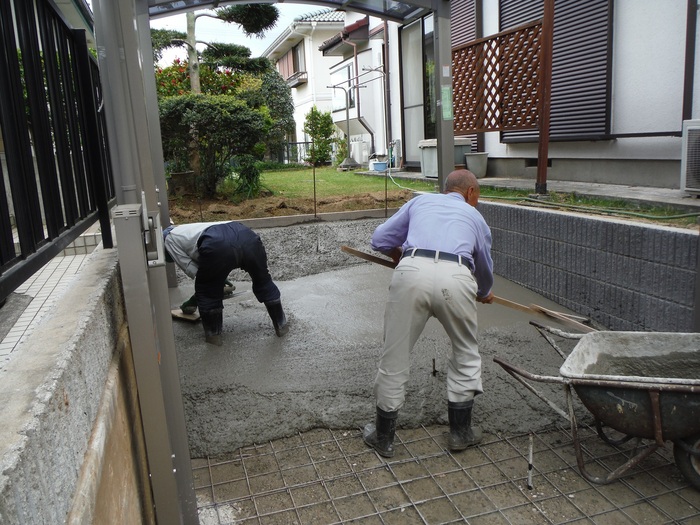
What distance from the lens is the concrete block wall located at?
4137 mm

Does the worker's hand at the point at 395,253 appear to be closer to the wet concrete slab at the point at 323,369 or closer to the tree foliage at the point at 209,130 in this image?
the wet concrete slab at the point at 323,369

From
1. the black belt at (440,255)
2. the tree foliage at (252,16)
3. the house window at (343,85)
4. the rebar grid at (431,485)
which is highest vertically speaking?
the tree foliage at (252,16)

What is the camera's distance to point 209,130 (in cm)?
941

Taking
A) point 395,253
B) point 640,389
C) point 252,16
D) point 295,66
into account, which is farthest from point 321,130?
point 640,389

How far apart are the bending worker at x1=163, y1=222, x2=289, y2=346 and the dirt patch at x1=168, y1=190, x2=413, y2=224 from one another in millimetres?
3427

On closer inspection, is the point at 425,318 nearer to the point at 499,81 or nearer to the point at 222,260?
the point at 222,260

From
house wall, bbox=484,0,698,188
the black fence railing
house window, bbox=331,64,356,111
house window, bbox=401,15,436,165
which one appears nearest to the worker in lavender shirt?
the black fence railing

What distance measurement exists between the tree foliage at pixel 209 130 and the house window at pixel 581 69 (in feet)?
14.9

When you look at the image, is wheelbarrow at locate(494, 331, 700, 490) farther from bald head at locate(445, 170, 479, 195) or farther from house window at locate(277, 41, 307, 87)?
house window at locate(277, 41, 307, 87)

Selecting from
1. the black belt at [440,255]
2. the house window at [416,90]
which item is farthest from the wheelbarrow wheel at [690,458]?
the house window at [416,90]

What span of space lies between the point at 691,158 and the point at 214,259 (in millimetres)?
4568

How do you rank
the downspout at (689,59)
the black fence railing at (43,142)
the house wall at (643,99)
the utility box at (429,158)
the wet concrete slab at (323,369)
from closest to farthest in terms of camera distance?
the black fence railing at (43,142)
the wet concrete slab at (323,369)
the downspout at (689,59)
the house wall at (643,99)
the utility box at (429,158)

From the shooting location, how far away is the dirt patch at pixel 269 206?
8.54 m

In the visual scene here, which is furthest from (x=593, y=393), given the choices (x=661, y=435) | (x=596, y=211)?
(x=596, y=211)
